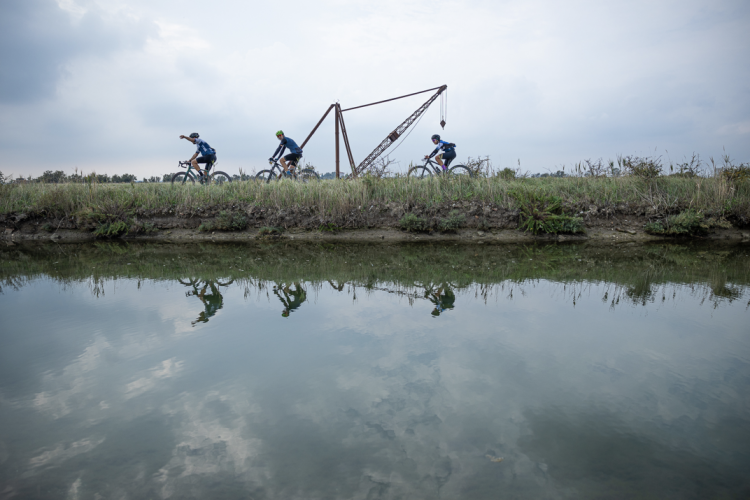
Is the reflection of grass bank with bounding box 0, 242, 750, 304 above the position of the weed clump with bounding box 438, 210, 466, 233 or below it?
below

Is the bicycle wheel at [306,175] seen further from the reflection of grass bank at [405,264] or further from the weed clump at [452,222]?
the weed clump at [452,222]

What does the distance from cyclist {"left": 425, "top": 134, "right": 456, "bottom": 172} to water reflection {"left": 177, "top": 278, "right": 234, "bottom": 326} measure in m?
10.0

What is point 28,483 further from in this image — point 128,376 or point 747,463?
point 747,463

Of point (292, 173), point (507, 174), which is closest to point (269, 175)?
point (292, 173)

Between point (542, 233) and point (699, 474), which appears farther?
point (542, 233)

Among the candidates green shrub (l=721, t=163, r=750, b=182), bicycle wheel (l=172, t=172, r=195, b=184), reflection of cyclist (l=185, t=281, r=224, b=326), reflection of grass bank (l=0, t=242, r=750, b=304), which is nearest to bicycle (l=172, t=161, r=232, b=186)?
bicycle wheel (l=172, t=172, r=195, b=184)

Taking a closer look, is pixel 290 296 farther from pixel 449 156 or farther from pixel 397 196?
pixel 449 156

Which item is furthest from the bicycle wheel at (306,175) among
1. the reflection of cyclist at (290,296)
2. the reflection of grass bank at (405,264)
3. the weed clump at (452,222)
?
the reflection of cyclist at (290,296)

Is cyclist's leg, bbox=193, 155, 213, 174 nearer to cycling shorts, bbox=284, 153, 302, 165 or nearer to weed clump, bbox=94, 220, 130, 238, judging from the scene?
cycling shorts, bbox=284, 153, 302, 165

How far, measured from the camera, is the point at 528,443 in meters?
2.27

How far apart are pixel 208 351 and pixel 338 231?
347 inches

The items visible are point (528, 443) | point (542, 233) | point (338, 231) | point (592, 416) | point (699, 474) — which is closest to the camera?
point (699, 474)

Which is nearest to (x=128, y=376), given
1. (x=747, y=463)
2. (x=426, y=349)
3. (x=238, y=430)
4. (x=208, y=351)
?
(x=208, y=351)

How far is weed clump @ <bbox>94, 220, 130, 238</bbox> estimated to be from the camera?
12.2 meters
